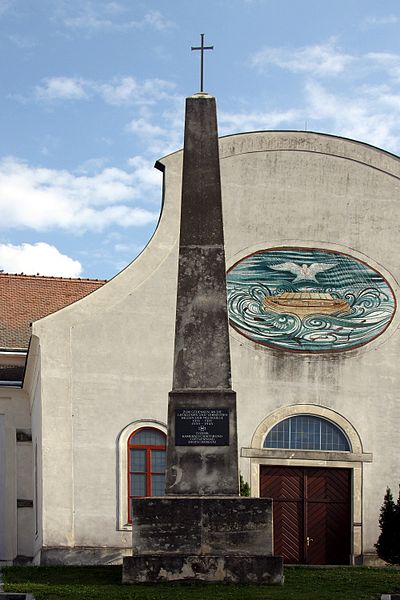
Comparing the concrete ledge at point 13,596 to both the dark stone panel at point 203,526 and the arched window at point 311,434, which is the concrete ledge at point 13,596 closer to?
the dark stone panel at point 203,526

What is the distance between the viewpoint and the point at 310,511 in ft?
82.2

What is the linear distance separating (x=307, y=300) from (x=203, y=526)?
9766 millimetres

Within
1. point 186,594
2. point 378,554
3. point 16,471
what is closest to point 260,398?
point 378,554

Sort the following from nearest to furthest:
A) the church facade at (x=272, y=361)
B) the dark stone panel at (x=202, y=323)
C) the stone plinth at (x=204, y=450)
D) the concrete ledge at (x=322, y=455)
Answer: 1. the stone plinth at (x=204, y=450)
2. the dark stone panel at (x=202, y=323)
3. the church facade at (x=272, y=361)
4. the concrete ledge at (x=322, y=455)

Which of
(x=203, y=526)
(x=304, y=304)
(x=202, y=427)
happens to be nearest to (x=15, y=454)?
(x=304, y=304)

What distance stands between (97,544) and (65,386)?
11.0 feet

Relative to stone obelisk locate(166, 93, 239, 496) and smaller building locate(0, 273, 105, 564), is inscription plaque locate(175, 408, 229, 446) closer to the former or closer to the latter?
stone obelisk locate(166, 93, 239, 496)

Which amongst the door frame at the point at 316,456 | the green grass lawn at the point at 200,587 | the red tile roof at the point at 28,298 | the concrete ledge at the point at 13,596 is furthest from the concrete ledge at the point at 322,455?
the concrete ledge at the point at 13,596

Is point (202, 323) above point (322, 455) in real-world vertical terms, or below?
above

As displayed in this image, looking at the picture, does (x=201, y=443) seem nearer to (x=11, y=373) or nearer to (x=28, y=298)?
(x=11, y=373)

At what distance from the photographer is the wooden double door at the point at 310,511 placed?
24.8 m

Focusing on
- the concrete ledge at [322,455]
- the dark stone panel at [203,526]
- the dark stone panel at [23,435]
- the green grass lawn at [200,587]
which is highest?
the dark stone panel at [23,435]

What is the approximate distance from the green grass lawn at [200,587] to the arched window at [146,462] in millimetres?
Result: 4537

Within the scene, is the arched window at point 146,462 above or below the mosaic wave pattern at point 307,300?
below
